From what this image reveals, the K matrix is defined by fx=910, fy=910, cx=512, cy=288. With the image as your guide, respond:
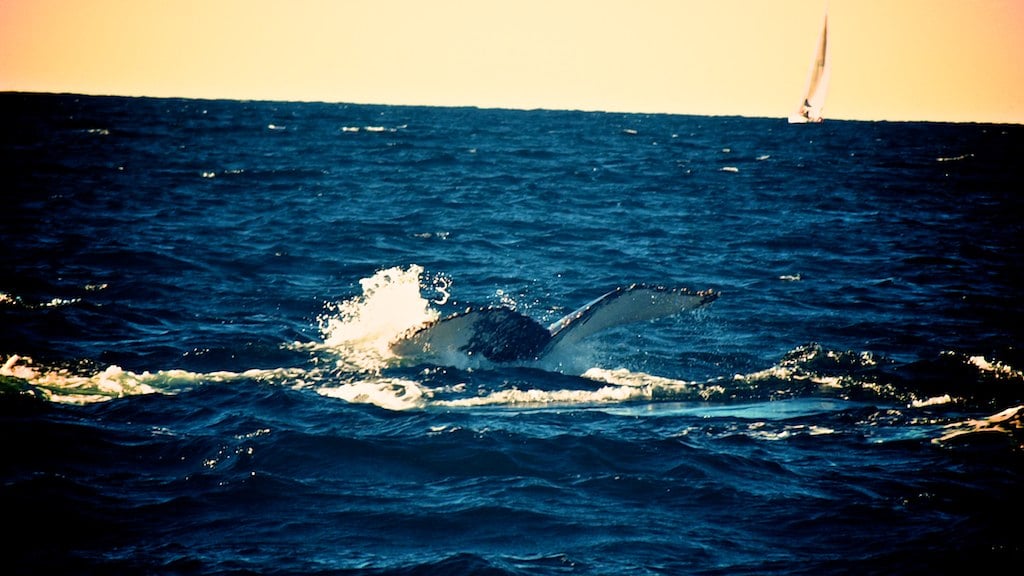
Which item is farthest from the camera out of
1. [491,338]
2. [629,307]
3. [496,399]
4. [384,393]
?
[491,338]

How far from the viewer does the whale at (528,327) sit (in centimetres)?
1068

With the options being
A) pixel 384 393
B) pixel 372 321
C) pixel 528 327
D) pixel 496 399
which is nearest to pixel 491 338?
pixel 528 327

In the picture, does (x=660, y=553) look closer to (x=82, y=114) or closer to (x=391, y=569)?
(x=391, y=569)

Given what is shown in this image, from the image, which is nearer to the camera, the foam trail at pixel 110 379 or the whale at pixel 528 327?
the foam trail at pixel 110 379

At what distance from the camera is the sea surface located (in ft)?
20.8

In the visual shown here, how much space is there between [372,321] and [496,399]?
4251 millimetres

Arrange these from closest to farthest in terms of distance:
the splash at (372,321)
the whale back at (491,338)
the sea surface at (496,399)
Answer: the sea surface at (496,399) → the whale back at (491,338) → the splash at (372,321)

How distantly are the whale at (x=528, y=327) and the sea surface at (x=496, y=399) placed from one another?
0.95ft

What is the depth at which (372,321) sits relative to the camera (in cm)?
1378

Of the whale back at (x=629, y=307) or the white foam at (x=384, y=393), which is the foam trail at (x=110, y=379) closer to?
the white foam at (x=384, y=393)

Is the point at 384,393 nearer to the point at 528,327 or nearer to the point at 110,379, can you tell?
the point at 528,327

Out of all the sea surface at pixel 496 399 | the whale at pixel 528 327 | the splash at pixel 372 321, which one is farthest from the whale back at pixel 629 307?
the splash at pixel 372 321

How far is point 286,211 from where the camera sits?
26.7 meters

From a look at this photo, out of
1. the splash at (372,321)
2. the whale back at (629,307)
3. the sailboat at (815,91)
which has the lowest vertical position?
the splash at (372,321)
